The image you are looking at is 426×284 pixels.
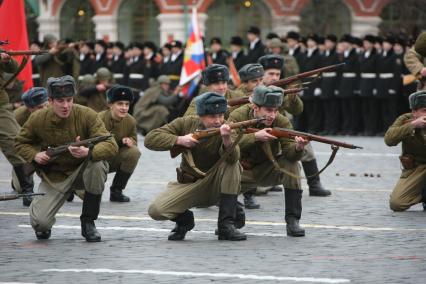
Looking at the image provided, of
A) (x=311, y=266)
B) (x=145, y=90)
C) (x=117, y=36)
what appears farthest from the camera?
(x=117, y=36)

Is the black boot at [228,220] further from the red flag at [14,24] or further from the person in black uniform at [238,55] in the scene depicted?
the person in black uniform at [238,55]

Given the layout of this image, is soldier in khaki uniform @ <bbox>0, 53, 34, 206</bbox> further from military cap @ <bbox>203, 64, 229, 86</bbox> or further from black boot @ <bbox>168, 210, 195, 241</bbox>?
black boot @ <bbox>168, 210, 195, 241</bbox>

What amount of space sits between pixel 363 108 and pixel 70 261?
1746cm

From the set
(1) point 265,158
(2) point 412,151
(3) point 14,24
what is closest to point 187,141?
(1) point 265,158

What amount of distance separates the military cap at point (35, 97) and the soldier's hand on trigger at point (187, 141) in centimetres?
291

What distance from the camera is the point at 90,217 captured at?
12.0 meters

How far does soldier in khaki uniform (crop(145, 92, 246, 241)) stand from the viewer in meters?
11.9

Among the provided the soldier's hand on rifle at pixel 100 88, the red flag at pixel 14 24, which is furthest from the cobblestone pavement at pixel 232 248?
the soldier's hand on rifle at pixel 100 88

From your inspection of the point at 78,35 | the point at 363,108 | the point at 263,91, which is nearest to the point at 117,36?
the point at 78,35

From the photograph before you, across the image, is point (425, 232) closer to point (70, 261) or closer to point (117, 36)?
point (70, 261)

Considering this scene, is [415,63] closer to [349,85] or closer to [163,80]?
[349,85]

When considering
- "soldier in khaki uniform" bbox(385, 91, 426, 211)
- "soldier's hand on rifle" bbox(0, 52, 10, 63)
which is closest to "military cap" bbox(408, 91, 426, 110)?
"soldier in khaki uniform" bbox(385, 91, 426, 211)

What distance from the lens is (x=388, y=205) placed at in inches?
580

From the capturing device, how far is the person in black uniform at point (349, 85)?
27578 mm
